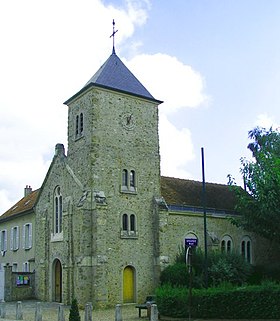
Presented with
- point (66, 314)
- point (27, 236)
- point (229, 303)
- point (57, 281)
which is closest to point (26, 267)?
point (27, 236)

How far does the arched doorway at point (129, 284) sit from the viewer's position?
90.0 ft

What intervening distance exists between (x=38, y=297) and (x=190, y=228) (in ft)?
35.9

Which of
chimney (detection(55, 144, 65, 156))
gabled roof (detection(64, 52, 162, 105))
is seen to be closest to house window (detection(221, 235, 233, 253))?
gabled roof (detection(64, 52, 162, 105))

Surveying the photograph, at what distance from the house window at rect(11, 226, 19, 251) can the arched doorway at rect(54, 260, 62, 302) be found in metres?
7.90

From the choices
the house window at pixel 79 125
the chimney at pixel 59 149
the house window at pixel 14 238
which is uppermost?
the house window at pixel 79 125

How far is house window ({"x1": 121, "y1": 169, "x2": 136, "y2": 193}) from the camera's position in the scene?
2868 cm

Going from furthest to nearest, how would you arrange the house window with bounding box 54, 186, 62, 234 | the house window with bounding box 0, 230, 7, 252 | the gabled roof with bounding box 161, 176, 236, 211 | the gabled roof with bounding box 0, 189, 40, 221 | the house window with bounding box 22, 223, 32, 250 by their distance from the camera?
the house window with bounding box 0, 230, 7, 252
the gabled roof with bounding box 0, 189, 40, 221
the house window with bounding box 22, 223, 32, 250
the gabled roof with bounding box 161, 176, 236, 211
the house window with bounding box 54, 186, 62, 234

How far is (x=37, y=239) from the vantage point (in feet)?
108

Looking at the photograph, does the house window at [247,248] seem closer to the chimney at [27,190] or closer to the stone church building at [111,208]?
the stone church building at [111,208]

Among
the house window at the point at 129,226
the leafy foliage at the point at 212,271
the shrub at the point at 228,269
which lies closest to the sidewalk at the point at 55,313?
the leafy foliage at the point at 212,271

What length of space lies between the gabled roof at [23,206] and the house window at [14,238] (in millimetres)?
1118

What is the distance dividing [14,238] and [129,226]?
538 inches

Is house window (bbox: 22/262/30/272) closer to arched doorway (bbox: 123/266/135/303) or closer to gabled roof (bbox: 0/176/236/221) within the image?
gabled roof (bbox: 0/176/236/221)

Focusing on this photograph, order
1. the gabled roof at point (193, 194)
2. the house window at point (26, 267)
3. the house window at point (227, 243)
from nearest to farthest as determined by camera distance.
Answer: the gabled roof at point (193, 194) < the house window at point (227, 243) < the house window at point (26, 267)
